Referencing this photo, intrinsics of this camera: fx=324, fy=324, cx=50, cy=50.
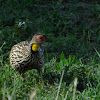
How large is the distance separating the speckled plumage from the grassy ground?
202 mm

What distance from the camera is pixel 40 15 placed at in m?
7.76

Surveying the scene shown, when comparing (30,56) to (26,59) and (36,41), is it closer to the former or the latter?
(26,59)

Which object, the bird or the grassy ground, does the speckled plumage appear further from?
the grassy ground

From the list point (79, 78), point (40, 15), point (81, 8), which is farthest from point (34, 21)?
point (79, 78)

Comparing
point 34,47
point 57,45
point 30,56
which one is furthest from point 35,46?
point 57,45

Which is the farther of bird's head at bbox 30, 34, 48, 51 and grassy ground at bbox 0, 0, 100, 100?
bird's head at bbox 30, 34, 48, 51

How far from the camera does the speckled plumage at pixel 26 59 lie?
5117 millimetres

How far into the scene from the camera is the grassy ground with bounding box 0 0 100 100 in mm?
4951

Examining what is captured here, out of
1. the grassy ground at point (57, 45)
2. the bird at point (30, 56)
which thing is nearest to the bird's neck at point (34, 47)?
the bird at point (30, 56)

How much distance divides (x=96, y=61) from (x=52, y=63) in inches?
32.9

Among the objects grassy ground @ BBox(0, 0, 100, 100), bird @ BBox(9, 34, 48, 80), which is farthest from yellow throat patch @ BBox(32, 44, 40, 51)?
grassy ground @ BBox(0, 0, 100, 100)

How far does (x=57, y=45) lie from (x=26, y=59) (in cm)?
162

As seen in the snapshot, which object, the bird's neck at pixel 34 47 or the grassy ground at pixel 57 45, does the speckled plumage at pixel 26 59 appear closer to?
the bird's neck at pixel 34 47

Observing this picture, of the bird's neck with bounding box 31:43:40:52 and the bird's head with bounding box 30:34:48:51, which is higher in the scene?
the bird's head with bounding box 30:34:48:51
